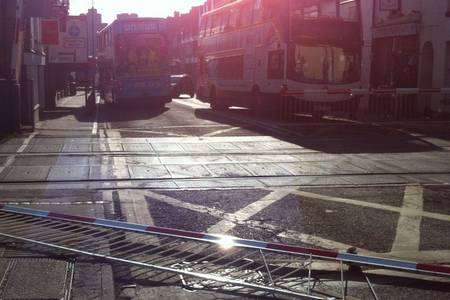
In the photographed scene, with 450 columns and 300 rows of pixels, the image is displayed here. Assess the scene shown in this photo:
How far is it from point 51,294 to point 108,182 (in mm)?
5079

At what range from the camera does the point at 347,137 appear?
1645 cm

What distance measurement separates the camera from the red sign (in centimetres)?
2323

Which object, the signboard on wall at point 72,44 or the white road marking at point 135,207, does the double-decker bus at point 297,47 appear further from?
the white road marking at point 135,207

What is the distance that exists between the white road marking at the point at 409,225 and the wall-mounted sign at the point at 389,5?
18.6m

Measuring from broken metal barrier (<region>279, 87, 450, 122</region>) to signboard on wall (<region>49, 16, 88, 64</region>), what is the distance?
1414 centimetres

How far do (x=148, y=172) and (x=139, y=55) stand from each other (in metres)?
17.6

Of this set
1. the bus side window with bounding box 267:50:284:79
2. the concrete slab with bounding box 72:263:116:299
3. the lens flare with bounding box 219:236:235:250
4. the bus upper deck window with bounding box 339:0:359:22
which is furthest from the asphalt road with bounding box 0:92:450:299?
the bus upper deck window with bounding box 339:0:359:22

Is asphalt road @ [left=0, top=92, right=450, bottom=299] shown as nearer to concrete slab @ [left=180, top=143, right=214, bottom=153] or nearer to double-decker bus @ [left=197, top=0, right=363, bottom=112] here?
concrete slab @ [left=180, top=143, right=214, bottom=153]

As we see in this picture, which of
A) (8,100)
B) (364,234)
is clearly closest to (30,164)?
(8,100)

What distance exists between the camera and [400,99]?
2222 centimetres

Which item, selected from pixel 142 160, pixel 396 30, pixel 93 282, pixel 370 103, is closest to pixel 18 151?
pixel 142 160

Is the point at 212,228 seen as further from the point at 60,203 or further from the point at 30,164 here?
the point at 30,164

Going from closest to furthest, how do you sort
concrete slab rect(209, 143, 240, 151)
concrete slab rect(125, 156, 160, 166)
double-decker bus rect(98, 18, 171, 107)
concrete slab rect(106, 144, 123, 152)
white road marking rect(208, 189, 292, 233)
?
white road marking rect(208, 189, 292, 233) < concrete slab rect(125, 156, 160, 166) < concrete slab rect(106, 144, 123, 152) < concrete slab rect(209, 143, 240, 151) < double-decker bus rect(98, 18, 171, 107)

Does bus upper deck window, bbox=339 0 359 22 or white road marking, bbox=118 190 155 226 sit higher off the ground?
bus upper deck window, bbox=339 0 359 22
